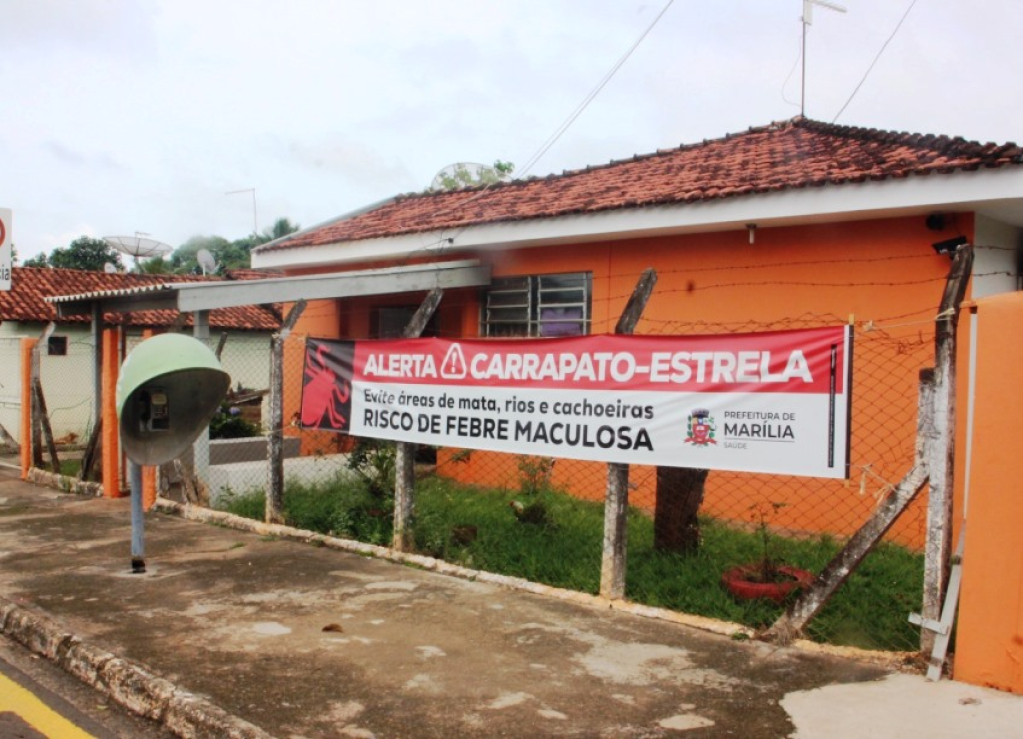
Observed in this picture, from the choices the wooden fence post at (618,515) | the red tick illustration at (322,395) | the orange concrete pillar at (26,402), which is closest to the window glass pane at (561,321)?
the red tick illustration at (322,395)

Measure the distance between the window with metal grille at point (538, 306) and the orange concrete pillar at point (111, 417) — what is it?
4221 millimetres

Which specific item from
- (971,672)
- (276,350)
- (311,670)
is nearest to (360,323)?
(276,350)

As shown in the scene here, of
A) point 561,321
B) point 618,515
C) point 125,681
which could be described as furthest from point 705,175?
point 125,681

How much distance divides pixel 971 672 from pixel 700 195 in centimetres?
502

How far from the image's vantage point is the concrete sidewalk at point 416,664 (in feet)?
12.5

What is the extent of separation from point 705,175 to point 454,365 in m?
4.07

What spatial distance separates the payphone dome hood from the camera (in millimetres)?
5852

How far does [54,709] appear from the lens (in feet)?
13.9

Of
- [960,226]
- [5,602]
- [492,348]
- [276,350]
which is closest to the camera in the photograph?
[5,602]

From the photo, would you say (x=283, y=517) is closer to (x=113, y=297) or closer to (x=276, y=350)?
(x=276, y=350)

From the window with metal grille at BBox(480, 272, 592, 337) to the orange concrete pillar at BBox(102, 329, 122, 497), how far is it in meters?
4.22

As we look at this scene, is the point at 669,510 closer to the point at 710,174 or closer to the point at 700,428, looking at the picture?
the point at 700,428

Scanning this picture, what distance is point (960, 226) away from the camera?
7.30 metres

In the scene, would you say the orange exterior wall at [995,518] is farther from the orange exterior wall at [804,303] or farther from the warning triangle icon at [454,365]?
the warning triangle icon at [454,365]
